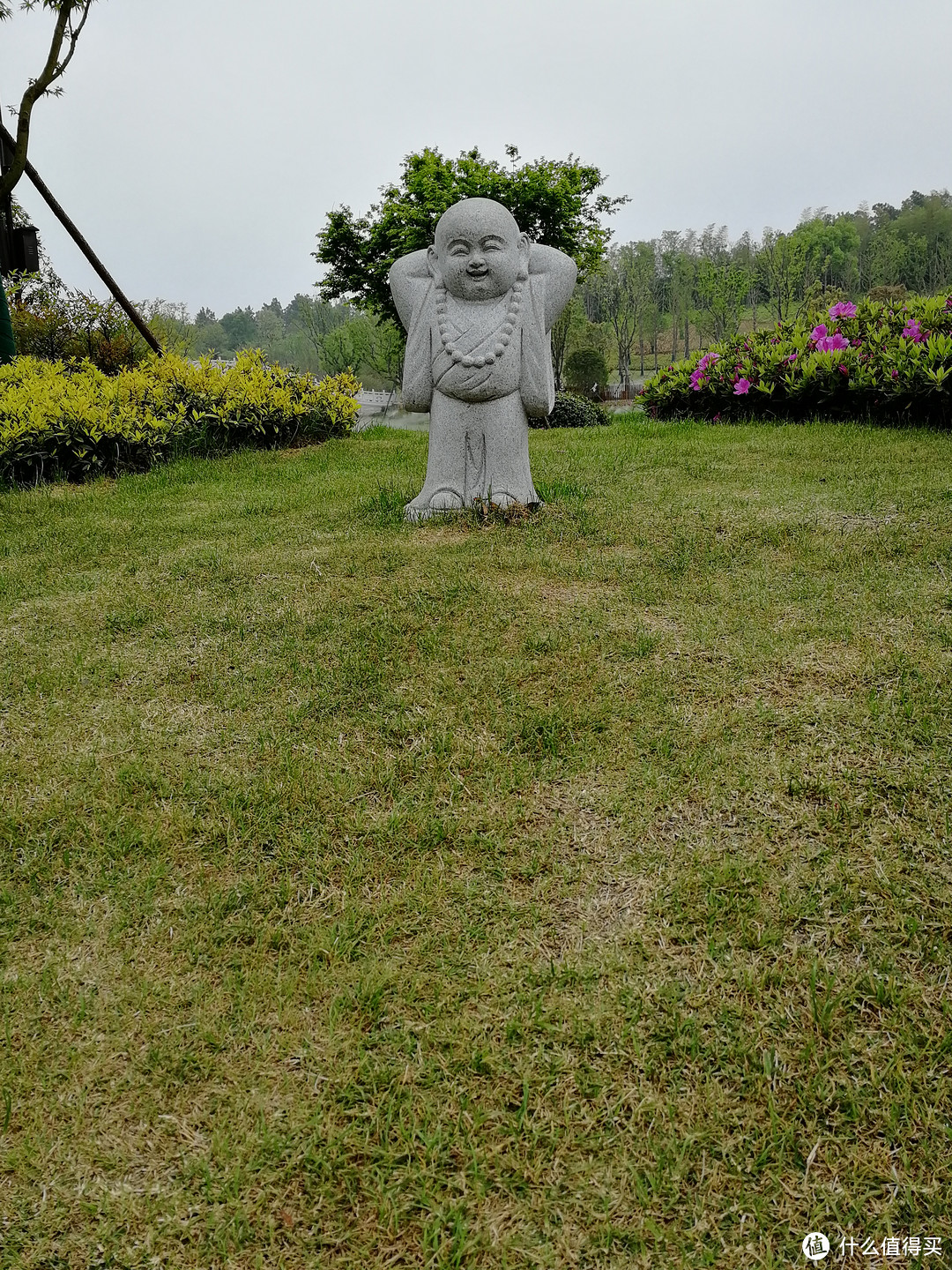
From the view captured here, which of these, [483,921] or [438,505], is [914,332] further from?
[483,921]

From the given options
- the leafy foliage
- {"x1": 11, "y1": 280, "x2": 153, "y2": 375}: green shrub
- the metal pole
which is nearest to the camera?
the metal pole

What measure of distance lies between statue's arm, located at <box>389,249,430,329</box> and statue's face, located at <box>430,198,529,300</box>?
0.22m

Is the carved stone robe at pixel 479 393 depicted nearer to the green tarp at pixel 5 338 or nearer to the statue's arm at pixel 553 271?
the statue's arm at pixel 553 271

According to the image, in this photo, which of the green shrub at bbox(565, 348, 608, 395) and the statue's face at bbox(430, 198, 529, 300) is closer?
the statue's face at bbox(430, 198, 529, 300)

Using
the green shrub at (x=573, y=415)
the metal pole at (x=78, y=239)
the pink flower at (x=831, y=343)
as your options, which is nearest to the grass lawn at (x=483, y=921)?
the pink flower at (x=831, y=343)

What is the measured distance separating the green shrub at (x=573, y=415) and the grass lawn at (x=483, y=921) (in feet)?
27.5

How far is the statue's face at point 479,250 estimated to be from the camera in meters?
4.09

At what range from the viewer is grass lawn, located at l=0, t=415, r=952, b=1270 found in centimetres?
110

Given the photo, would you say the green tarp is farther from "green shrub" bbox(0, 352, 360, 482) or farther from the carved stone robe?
the carved stone robe

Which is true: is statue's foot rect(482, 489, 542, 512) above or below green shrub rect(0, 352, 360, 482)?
below

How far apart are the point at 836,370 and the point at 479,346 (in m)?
4.11

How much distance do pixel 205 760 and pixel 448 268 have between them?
3.19 meters

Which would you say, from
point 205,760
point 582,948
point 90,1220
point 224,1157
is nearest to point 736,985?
point 582,948

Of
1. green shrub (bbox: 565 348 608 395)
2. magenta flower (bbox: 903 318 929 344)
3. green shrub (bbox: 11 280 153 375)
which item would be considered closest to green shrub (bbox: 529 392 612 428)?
magenta flower (bbox: 903 318 929 344)
